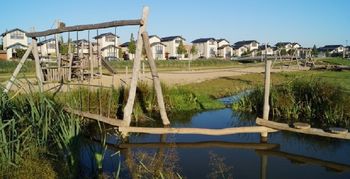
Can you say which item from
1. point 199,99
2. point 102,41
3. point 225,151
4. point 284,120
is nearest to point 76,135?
point 225,151

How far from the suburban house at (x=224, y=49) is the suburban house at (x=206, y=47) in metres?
1.39

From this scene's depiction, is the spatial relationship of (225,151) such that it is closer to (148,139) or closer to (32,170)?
(148,139)

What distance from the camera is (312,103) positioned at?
1202cm

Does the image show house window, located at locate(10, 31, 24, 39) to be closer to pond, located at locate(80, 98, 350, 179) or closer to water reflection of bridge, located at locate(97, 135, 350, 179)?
pond, located at locate(80, 98, 350, 179)

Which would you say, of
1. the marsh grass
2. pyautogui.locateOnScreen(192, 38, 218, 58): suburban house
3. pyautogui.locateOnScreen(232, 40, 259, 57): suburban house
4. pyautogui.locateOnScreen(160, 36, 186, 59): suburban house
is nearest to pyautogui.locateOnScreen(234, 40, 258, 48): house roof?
pyautogui.locateOnScreen(232, 40, 259, 57): suburban house

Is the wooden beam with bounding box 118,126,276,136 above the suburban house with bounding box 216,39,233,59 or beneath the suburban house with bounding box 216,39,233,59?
beneath

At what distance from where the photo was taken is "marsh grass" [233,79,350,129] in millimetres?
11219

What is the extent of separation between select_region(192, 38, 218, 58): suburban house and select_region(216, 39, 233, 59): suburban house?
139 cm

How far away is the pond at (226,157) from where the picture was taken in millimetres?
7254

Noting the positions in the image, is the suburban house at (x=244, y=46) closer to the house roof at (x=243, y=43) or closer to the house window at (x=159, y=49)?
the house roof at (x=243, y=43)

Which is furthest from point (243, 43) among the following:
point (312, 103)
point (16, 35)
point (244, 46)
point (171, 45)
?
point (312, 103)

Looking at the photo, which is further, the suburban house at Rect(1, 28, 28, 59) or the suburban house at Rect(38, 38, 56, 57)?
the suburban house at Rect(1, 28, 28, 59)

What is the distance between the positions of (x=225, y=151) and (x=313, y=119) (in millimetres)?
4270

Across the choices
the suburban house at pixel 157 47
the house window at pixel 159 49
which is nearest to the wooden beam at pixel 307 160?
the suburban house at pixel 157 47
